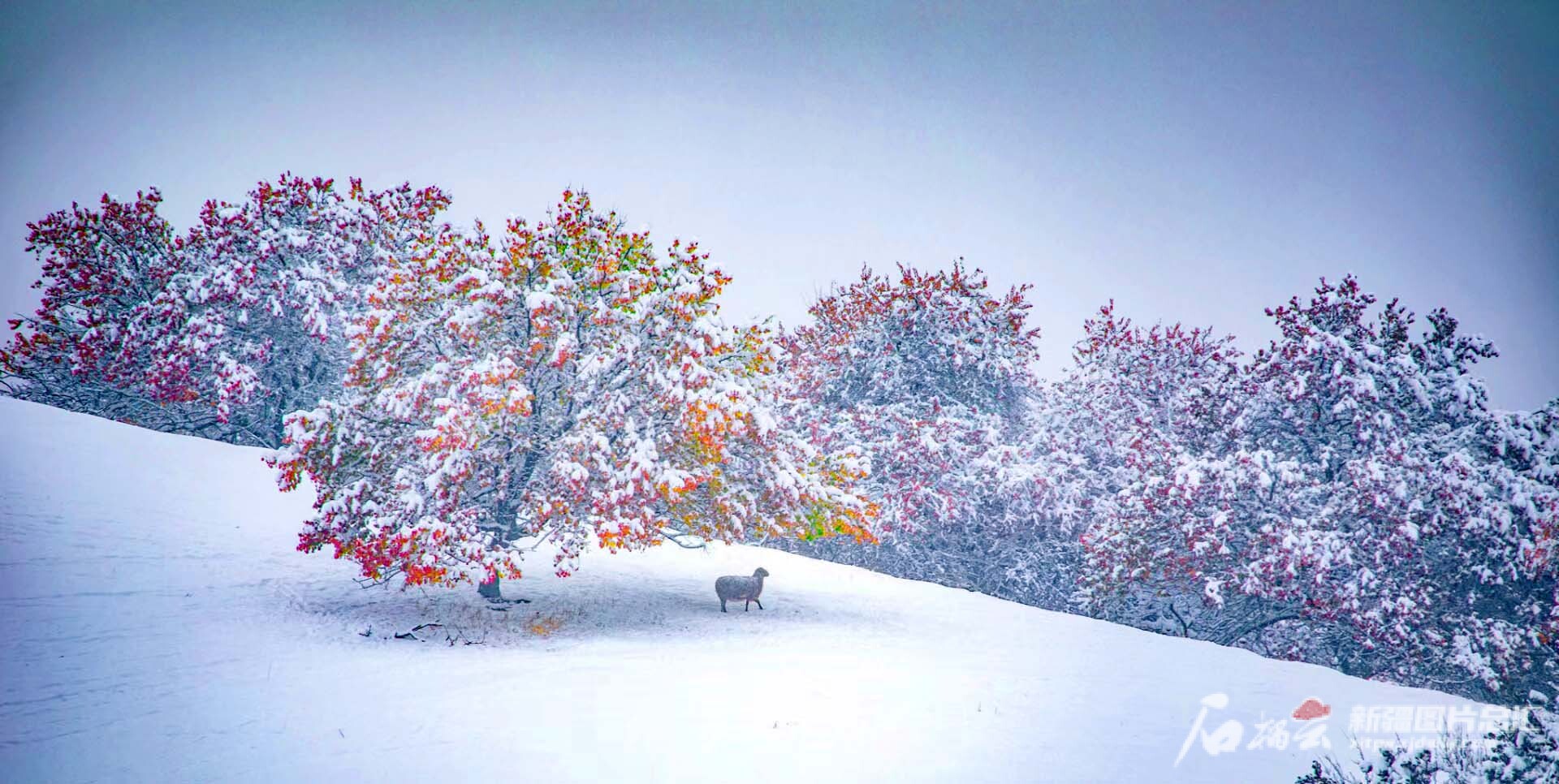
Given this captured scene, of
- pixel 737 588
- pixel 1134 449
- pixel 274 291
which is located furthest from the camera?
pixel 1134 449

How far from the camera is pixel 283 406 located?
22.4 m

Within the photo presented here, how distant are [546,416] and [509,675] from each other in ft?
16.2

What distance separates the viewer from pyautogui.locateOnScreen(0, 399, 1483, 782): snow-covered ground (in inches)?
233

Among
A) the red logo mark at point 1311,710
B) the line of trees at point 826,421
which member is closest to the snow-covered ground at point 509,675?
the red logo mark at point 1311,710

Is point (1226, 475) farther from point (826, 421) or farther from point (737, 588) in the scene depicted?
point (826, 421)

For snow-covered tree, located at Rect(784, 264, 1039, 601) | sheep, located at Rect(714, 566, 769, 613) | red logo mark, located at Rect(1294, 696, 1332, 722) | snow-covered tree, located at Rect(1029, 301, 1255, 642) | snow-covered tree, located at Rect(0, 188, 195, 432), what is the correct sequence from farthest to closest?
snow-covered tree, located at Rect(784, 264, 1039, 601), snow-covered tree, located at Rect(0, 188, 195, 432), snow-covered tree, located at Rect(1029, 301, 1255, 642), sheep, located at Rect(714, 566, 769, 613), red logo mark, located at Rect(1294, 696, 1332, 722)

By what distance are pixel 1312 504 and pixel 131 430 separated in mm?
28169

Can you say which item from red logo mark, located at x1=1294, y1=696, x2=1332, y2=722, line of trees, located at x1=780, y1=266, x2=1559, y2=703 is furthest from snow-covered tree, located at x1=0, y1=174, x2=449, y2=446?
red logo mark, located at x1=1294, y1=696, x2=1332, y2=722

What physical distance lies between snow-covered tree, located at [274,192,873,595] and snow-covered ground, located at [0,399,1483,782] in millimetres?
1468

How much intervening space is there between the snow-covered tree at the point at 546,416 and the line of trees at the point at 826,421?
0.06m

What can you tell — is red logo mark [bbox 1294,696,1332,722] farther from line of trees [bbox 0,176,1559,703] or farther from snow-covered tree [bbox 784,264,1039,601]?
snow-covered tree [bbox 784,264,1039,601]

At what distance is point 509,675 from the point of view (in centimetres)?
816

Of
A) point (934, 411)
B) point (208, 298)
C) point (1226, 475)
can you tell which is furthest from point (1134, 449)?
point (208, 298)

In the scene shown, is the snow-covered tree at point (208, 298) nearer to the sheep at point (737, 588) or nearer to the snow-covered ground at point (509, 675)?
the snow-covered ground at point (509, 675)
